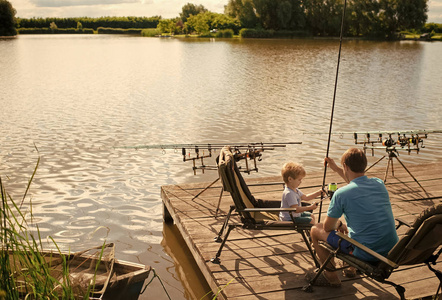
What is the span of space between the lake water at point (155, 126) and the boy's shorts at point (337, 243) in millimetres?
2100

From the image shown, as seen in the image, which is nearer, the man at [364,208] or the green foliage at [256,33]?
the man at [364,208]

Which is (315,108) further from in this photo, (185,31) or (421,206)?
(185,31)

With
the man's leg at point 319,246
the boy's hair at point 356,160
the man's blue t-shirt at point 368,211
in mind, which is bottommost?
the man's leg at point 319,246

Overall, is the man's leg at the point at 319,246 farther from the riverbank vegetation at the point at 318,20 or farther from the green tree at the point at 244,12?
the green tree at the point at 244,12

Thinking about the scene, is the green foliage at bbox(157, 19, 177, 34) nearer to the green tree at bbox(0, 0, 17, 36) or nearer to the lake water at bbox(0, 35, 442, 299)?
the green tree at bbox(0, 0, 17, 36)

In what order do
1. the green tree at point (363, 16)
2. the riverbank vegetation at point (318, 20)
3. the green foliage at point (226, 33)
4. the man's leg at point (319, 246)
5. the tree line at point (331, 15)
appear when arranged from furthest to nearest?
the green foliage at point (226, 33) < the riverbank vegetation at point (318, 20) < the tree line at point (331, 15) < the green tree at point (363, 16) < the man's leg at point (319, 246)

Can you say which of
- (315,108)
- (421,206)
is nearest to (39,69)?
(315,108)

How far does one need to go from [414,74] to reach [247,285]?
27.6 m

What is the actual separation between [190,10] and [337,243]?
143 meters

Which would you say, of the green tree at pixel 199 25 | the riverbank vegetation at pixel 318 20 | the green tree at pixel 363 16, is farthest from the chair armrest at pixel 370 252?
the green tree at pixel 199 25

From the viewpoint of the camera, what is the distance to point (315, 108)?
58.3 feet

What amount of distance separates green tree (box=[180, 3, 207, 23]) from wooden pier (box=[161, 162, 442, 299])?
13586cm

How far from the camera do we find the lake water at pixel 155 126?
740 centimetres

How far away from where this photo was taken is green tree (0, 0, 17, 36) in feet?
317
